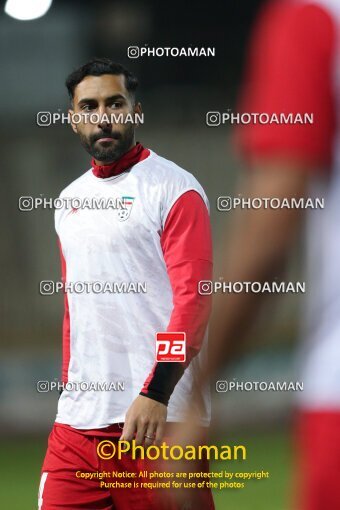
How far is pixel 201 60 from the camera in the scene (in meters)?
3.43

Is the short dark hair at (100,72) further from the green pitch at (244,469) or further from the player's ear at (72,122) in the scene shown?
the green pitch at (244,469)

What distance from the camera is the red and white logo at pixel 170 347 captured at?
303 centimetres

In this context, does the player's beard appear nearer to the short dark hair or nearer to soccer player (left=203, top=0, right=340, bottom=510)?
the short dark hair

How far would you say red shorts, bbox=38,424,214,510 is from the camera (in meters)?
3.07

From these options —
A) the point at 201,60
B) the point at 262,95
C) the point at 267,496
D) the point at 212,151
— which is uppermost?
the point at 201,60

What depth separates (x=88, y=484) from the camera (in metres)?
3.09

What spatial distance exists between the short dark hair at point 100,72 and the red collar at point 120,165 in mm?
188

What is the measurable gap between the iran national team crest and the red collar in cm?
10

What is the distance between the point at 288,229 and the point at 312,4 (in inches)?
9.6

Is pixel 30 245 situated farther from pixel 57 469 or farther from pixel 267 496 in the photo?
pixel 267 496

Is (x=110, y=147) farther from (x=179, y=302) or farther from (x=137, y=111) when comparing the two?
(x=179, y=302)

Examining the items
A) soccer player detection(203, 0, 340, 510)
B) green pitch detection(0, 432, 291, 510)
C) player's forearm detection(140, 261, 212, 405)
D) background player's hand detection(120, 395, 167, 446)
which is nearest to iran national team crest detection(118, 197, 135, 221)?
player's forearm detection(140, 261, 212, 405)

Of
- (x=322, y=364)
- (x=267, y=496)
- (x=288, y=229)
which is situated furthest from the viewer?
(x=267, y=496)

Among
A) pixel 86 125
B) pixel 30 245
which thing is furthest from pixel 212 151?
pixel 30 245
